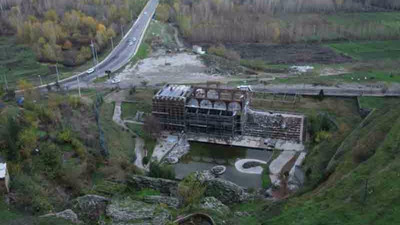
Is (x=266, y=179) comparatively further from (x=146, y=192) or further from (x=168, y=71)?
(x=168, y=71)

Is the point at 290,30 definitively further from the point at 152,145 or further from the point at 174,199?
the point at 174,199

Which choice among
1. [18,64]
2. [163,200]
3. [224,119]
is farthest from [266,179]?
[18,64]


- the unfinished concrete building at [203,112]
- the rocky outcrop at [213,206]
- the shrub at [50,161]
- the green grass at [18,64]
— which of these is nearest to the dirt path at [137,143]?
the unfinished concrete building at [203,112]

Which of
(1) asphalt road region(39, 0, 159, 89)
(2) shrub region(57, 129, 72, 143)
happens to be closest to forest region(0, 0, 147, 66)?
(1) asphalt road region(39, 0, 159, 89)

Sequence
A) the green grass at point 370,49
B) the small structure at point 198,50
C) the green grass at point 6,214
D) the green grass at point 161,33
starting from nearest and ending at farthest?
the green grass at point 6,214 → the green grass at point 370,49 → the small structure at point 198,50 → the green grass at point 161,33

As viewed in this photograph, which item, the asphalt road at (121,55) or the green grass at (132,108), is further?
the asphalt road at (121,55)

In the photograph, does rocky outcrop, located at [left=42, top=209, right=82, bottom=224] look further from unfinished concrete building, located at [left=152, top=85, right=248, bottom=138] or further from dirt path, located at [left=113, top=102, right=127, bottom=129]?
unfinished concrete building, located at [left=152, top=85, right=248, bottom=138]

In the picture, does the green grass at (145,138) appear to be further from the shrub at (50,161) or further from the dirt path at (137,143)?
the shrub at (50,161)
